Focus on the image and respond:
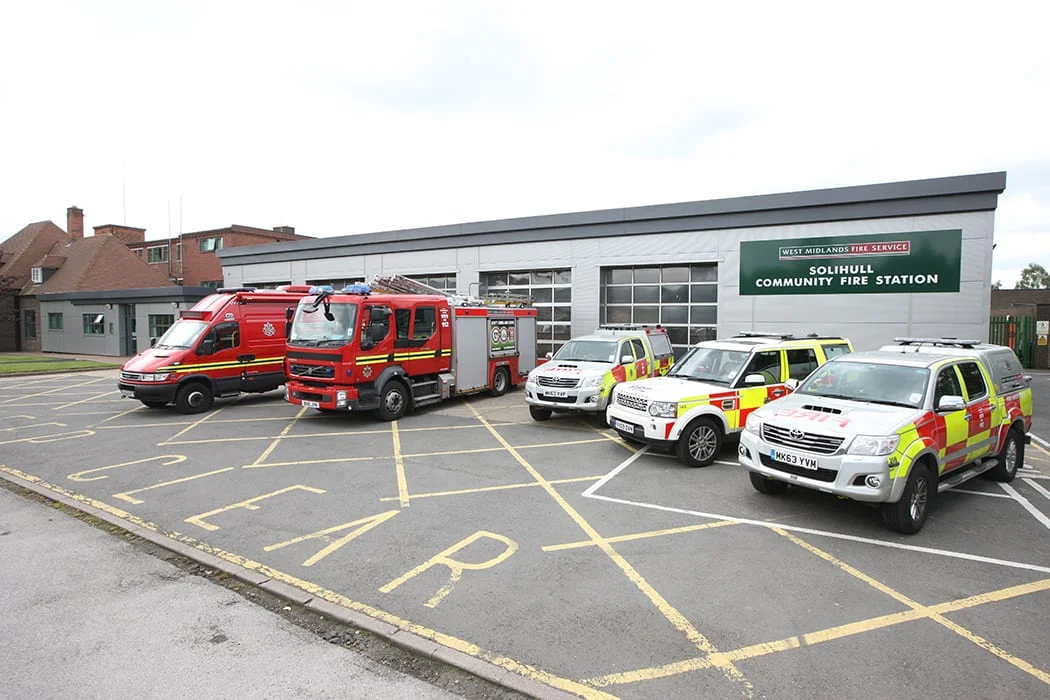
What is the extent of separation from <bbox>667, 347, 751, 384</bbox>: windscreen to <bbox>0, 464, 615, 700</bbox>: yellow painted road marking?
616cm

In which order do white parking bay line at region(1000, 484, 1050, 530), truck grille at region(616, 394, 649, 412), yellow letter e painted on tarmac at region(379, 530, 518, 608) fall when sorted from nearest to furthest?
yellow letter e painted on tarmac at region(379, 530, 518, 608) → white parking bay line at region(1000, 484, 1050, 530) → truck grille at region(616, 394, 649, 412)

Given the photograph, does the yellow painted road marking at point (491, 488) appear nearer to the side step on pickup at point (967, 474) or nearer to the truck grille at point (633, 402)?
the truck grille at point (633, 402)

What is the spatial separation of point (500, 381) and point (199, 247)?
36386 mm

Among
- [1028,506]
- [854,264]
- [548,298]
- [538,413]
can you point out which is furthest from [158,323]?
[1028,506]

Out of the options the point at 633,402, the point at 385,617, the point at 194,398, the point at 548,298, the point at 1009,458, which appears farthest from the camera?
the point at 548,298

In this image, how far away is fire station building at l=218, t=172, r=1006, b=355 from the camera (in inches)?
567

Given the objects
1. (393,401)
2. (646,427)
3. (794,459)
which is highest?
(794,459)

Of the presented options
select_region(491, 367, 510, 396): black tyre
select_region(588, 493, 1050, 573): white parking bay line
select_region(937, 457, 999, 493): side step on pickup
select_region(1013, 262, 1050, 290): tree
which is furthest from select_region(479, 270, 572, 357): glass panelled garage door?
select_region(1013, 262, 1050, 290): tree

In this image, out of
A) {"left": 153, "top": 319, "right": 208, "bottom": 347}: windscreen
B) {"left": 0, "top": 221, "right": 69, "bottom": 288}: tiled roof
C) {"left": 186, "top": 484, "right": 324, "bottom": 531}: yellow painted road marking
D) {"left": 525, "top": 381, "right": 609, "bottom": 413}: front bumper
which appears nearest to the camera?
{"left": 186, "top": 484, "right": 324, "bottom": 531}: yellow painted road marking

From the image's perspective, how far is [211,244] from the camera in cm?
4194

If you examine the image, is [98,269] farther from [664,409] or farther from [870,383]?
[870,383]

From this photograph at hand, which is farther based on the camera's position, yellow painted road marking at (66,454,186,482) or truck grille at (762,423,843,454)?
yellow painted road marking at (66,454,186,482)

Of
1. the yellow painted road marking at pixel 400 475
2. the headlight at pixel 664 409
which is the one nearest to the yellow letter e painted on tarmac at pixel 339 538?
the yellow painted road marking at pixel 400 475

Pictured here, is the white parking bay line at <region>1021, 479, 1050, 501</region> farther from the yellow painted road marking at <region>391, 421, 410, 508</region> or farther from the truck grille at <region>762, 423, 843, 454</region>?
the yellow painted road marking at <region>391, 421, 410, 508</region>
